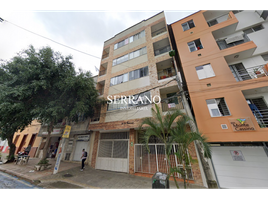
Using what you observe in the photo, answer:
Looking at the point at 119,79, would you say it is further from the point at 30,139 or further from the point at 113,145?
the point at 30,139

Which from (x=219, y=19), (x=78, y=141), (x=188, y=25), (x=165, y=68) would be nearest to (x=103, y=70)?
(x=165, y=68)

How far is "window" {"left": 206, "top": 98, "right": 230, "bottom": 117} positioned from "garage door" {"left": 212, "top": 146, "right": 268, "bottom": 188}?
2253 mm

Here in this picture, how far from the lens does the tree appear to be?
838cm

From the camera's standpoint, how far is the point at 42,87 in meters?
8.67

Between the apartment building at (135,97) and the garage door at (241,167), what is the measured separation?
5.15ft

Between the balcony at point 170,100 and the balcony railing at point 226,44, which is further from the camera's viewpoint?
the balcony railing at point 226,44

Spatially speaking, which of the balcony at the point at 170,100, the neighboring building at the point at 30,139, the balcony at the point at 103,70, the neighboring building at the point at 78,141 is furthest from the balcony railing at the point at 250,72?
the neighboring building at the point at 30,139

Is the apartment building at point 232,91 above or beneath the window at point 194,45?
beneath

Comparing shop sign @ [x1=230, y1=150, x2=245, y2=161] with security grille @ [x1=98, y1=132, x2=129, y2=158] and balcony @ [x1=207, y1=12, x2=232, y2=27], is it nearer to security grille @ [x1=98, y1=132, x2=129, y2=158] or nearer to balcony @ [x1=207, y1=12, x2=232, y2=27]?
security grille @ [x1=98, y1=132, x2=129, y2=158]

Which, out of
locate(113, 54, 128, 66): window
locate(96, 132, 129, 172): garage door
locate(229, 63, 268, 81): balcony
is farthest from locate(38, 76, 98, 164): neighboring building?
locate(229, 63, 268, 81): balcony

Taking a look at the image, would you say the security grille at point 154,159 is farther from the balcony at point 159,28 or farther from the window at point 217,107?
the balcony at point 159,28

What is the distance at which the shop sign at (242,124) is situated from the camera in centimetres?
631
